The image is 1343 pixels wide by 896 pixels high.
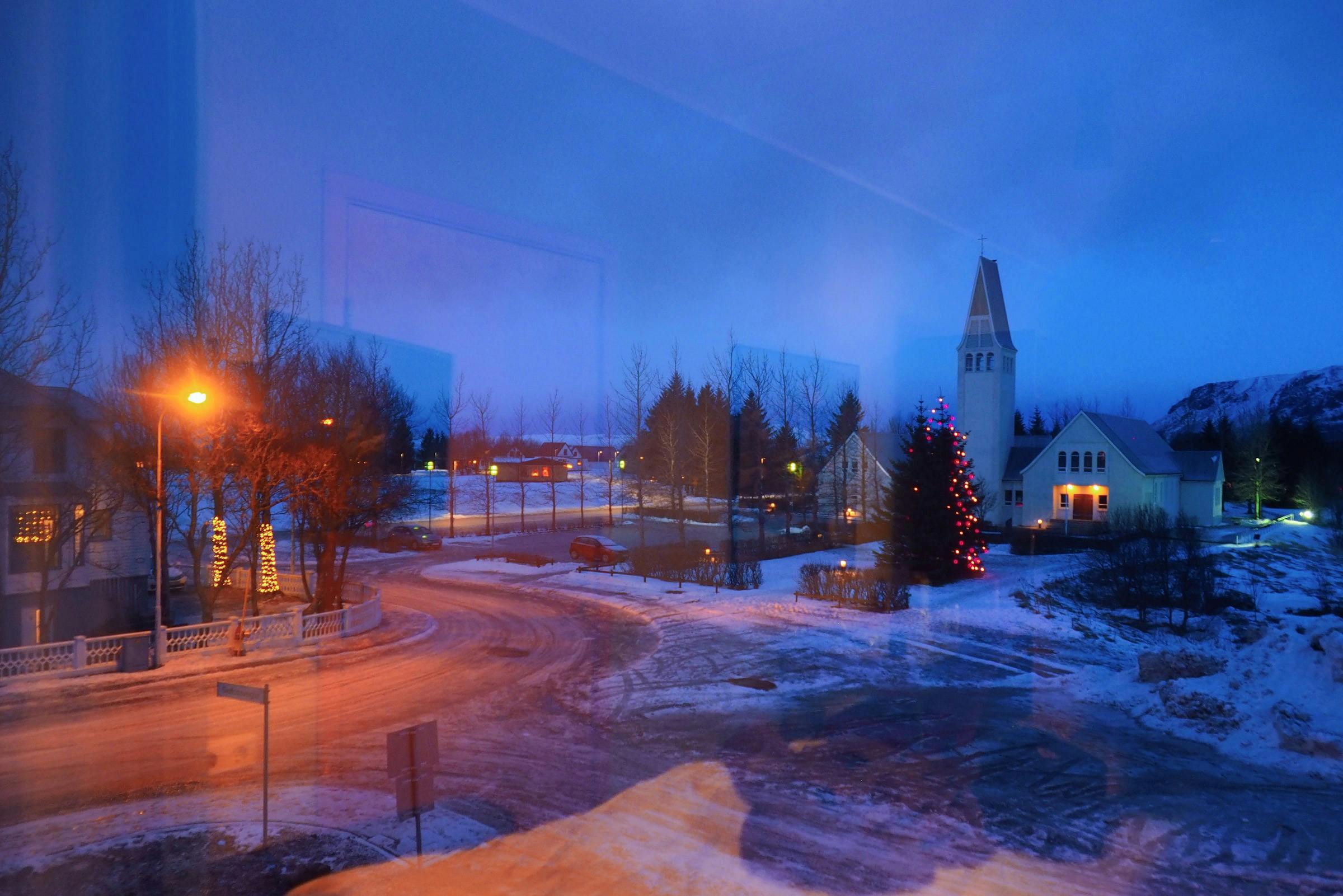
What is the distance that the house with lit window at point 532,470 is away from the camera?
267 feet

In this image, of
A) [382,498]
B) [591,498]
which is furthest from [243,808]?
[591,498]

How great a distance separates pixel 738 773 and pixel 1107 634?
669 inches

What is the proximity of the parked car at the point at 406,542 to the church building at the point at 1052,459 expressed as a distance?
33.2 m

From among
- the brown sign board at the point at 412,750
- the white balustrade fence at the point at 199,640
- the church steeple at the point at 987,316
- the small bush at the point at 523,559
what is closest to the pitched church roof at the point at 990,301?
the church steeple at the point at 987,316

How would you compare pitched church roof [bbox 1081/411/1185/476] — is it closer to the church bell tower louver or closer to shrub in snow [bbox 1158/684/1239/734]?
the church bell tower louver

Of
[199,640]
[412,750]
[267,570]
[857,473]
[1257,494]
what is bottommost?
[199,640]

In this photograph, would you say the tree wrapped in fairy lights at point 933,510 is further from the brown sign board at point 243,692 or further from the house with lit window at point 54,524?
the house with lit window at point 54,524

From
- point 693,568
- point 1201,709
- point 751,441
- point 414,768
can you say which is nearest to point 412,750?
point 414,768

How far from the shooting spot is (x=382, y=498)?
25625 millimetres

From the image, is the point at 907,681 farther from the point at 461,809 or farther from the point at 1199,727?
the point at 461,809

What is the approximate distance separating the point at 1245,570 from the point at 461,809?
127 ft

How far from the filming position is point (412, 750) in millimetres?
7512

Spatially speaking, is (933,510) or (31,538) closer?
(31,538)

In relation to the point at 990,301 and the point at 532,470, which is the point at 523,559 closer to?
the point at 990,301
